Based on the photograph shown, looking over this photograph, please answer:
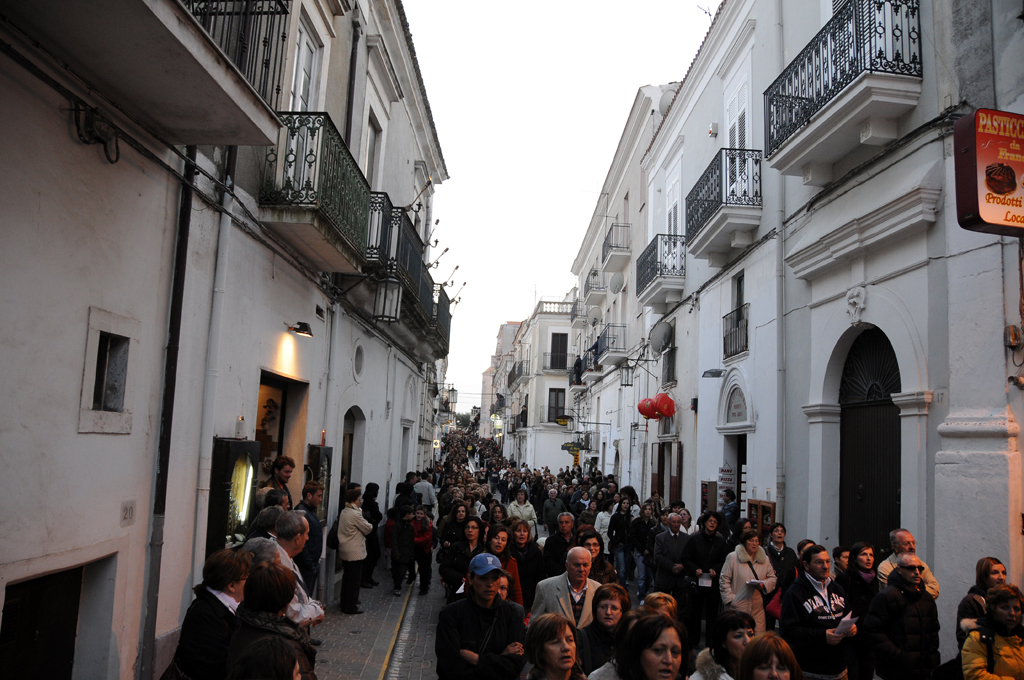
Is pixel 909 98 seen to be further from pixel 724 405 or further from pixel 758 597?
pixel 724 405

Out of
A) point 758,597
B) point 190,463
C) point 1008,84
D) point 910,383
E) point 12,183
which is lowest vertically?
point 758,597

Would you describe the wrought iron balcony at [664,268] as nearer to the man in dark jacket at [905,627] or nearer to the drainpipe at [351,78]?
the drainpipe at [351,78]

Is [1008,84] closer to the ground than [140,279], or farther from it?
farther from it

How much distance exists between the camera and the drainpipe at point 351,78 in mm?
11586

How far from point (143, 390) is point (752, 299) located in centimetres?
1015

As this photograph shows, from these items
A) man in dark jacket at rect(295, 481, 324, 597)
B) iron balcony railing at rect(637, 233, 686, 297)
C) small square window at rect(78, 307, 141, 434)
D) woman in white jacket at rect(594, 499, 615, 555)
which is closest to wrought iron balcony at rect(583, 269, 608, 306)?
iron balcony railing at rect(637, 233, 686, 297)

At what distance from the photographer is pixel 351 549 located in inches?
401

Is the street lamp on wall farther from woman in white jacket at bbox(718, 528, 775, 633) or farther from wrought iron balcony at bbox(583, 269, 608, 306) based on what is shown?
wrought iron balcony at bbox(583, 269, 608, 306)

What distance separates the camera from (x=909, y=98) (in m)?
8.30

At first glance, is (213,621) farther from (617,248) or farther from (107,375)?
(617,248)

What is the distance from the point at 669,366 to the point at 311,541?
12998 mm

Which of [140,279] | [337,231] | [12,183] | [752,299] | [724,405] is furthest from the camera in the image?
[724,405]

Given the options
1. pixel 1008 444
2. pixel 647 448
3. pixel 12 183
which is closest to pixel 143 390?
pixel 12 183

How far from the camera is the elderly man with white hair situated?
5.50 metres
